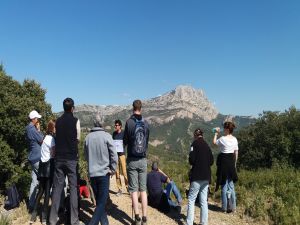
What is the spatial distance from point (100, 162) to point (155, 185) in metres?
2.89

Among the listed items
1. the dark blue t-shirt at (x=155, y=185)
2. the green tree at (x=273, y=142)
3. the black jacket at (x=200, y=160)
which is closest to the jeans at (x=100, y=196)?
the black jacket at (x=200, y=160)

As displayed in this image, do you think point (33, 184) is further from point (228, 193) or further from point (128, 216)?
point (228, 193)

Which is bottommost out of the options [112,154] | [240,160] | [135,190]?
[240,160]

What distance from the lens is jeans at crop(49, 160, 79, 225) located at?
749 centimetres

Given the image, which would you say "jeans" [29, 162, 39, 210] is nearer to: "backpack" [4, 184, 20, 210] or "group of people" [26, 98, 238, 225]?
"group of people" [26, 98, 238, 225]

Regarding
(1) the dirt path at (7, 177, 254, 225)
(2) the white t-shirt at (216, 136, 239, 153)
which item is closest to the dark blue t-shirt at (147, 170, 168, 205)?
(1) the dirt path at (7, 177, 254, 225)

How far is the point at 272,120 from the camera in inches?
1705

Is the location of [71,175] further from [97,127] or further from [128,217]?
[128,217]

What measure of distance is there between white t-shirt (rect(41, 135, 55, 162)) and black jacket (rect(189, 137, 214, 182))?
315 cm

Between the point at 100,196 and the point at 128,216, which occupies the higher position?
the point at 100,196

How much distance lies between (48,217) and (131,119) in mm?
3041

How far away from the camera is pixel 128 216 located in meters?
8.92

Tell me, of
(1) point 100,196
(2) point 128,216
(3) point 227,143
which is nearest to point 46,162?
(1) point 100,196

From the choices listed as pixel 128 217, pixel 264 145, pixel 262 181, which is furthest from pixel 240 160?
pixel 128 217
